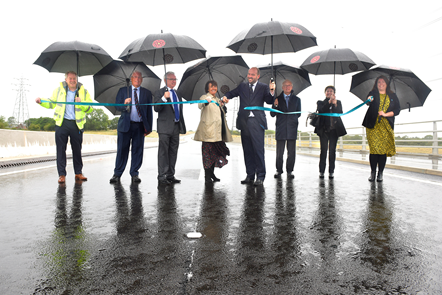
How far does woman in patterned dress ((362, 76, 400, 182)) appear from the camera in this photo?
7.19m

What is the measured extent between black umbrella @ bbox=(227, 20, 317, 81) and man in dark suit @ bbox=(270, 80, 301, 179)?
0.78m

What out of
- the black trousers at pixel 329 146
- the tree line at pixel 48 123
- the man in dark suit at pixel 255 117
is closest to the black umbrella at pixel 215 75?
the man in dark suit at pixel 255 117

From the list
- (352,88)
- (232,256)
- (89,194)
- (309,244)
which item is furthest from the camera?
(352,88)

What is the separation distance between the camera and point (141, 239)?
331 cm

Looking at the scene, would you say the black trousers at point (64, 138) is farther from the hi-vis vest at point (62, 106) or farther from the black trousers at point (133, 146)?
the black trousers at point (133, 146)

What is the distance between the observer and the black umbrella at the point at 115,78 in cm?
760

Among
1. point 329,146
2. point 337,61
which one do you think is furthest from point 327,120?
point 337,61

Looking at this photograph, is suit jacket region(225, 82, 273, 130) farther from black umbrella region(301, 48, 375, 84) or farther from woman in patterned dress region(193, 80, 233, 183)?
black umbrella region(301, 48, 375, 84)

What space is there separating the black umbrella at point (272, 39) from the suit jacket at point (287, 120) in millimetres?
1014

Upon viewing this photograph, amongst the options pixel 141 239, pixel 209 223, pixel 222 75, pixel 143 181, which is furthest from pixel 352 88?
pixel 141 239

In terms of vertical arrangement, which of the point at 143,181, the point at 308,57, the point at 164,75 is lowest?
the point at 143,181

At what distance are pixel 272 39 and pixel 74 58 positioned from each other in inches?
152

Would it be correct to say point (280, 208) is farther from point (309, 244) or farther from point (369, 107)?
point (369, 107)

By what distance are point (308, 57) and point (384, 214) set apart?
4.75 m
